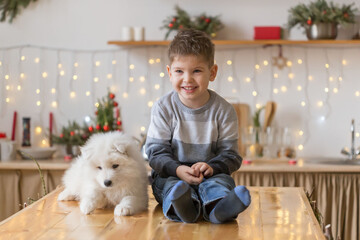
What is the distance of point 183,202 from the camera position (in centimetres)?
145

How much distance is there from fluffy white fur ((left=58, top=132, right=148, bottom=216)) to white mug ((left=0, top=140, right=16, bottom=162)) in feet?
5.62

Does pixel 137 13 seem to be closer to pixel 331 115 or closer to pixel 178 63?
pixel 331 115

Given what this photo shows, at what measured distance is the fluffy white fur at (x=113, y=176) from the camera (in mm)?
1575

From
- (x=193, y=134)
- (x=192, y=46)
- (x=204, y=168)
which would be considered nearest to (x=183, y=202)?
(x=204, y=168)

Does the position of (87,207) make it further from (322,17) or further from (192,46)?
(322,17)

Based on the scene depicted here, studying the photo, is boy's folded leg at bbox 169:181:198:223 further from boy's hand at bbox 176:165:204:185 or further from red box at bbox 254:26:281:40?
red box at bbox 254:26:281:40

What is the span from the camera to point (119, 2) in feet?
11.2

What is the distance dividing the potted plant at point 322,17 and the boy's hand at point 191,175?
1816 mm

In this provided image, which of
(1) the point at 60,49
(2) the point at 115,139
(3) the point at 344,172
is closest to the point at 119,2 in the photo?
(1) the point at 60,49

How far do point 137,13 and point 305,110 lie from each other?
3.95 ft

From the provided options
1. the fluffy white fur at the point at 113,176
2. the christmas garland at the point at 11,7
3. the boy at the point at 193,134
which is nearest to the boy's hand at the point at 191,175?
the boy at the point at 193,134

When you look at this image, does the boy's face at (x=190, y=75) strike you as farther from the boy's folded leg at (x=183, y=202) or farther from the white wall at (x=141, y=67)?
the white wall at (x=141, y=67)

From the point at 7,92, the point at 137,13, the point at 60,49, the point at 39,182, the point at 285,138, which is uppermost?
the point at 137,13

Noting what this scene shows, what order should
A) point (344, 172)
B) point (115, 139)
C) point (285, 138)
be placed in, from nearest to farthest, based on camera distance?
point (115, 139)
point (344, 172)
point (285, 138)
